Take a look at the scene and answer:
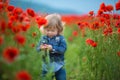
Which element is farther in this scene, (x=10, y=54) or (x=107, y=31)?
(x=107, y=31)

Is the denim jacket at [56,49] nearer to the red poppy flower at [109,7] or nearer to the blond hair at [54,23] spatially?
the blond hair at [54,23]

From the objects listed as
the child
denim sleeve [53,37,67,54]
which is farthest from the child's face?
denim sleeve [53,37,67,54]

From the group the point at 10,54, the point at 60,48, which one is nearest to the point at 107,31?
the point at 60,48

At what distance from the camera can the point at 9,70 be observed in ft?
9.37

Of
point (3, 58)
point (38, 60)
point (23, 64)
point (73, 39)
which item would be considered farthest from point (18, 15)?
point (73, 39)

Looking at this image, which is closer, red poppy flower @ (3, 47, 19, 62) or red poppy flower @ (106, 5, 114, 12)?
red poppy flower @ (3, 47, 19, 62)

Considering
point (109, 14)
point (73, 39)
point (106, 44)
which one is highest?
point (109, 14)

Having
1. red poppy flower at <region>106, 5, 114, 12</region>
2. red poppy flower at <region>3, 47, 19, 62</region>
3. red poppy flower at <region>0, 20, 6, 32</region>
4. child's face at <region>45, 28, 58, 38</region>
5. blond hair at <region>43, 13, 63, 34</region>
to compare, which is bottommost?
child's face at <region>45, 28, 58, 38</region>

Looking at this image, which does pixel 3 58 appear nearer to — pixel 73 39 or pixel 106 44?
pixel 106 44

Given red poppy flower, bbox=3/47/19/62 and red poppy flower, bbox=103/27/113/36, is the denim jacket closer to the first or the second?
red poppy flower, bbox=103/27/113/36

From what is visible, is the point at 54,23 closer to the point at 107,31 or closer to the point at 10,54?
the point at 107,31

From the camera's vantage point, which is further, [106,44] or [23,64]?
[106,44]

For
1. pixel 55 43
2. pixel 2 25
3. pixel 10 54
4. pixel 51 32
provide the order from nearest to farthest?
1. pixel 10 54
2. pixel 2 25
3. pixel 51 32
4. pixel 55 43

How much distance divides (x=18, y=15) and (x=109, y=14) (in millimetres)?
2018
